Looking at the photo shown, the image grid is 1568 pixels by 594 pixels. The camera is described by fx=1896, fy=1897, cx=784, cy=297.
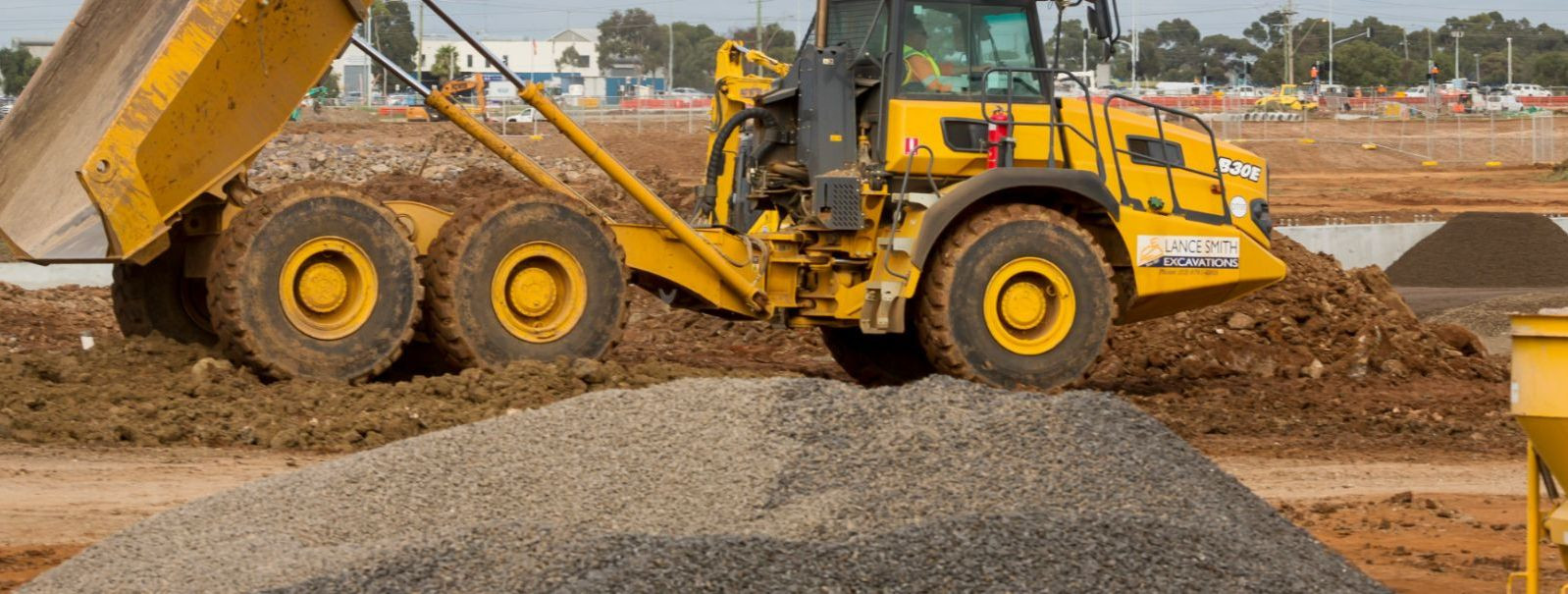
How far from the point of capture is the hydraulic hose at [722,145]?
11773mm

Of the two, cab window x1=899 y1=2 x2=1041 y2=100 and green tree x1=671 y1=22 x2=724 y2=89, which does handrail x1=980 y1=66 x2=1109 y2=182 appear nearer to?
cab window x1=899 y1=2 x2=1041 y2=100

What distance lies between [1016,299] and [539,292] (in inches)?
109

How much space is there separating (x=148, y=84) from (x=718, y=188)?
4019mm

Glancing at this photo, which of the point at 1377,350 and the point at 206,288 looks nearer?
the point at 206,288

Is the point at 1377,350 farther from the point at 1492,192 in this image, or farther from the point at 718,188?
the point at 1492,192

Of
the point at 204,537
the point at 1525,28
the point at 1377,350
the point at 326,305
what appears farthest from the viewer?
the point at 1525,28

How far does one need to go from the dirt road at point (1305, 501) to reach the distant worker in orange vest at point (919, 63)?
277 centimetres

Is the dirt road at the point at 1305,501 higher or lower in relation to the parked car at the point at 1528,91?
lower

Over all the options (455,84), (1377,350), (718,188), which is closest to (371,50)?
(455,84)

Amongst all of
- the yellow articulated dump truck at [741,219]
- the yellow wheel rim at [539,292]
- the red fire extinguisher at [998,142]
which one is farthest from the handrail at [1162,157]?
the yellow wheel rim at [539,292]

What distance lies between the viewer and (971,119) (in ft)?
36.2

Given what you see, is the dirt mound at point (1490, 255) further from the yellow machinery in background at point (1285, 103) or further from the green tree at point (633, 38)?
the green tree at point (633, 38)

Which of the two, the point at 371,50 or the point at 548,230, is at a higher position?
the point at 371,50

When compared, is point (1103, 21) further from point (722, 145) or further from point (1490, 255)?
point (1490, 255)
